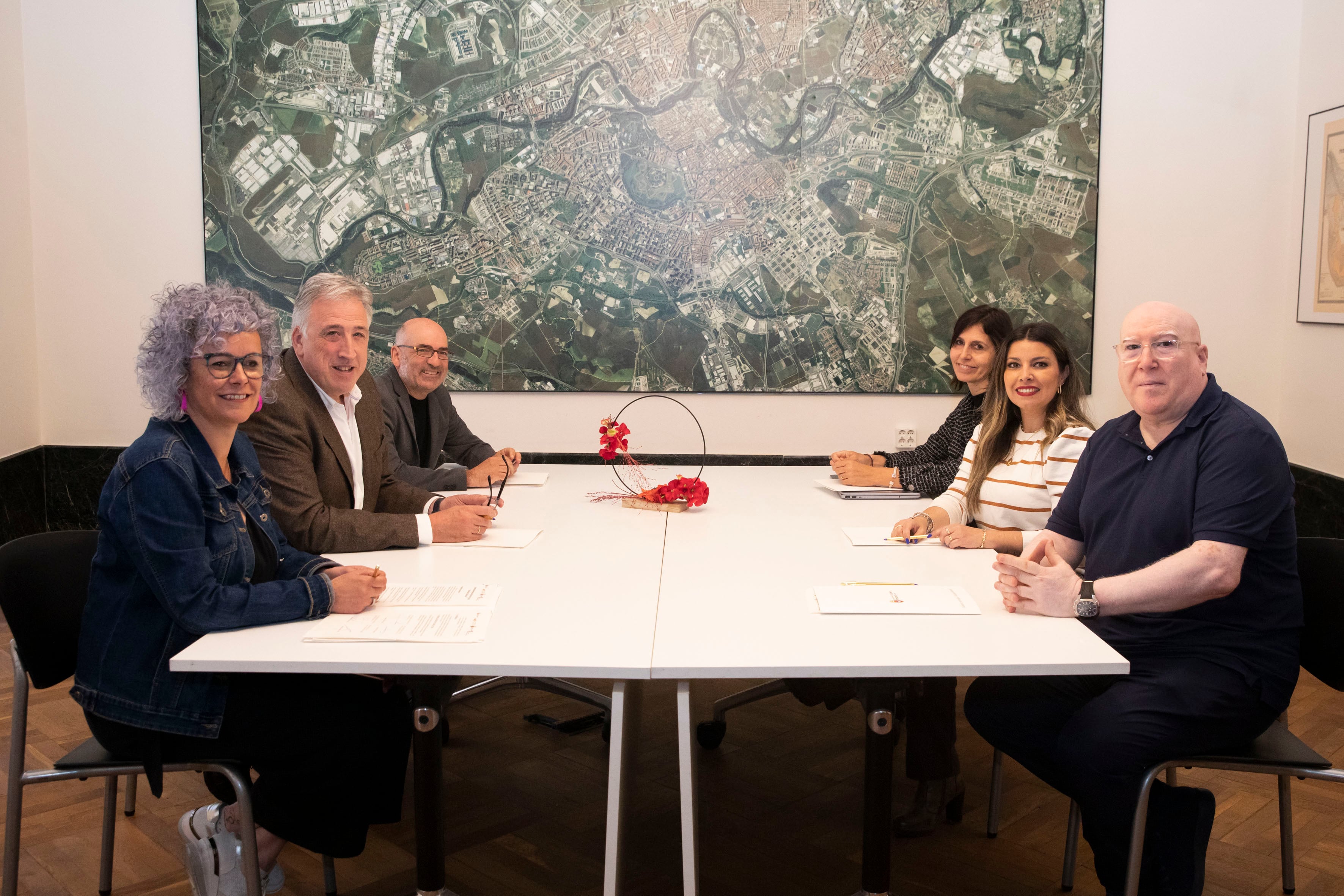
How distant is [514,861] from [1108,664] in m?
1.51

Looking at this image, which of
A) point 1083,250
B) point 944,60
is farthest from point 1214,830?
point 944,60

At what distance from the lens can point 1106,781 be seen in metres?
1.95

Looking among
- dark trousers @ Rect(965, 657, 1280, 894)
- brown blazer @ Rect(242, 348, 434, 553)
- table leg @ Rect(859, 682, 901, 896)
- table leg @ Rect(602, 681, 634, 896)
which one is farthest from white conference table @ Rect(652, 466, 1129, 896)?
brown blazer @ Rect(242, 348, 434, 553)

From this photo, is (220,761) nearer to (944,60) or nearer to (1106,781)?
(1106,781)

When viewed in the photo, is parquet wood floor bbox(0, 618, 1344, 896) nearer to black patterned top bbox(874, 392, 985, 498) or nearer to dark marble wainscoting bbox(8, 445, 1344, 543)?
black patterned top bbox(874, 392, 985, 498)

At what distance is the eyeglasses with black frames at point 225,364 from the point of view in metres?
1.99

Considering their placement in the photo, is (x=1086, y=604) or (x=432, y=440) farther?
(x=432, y=440)

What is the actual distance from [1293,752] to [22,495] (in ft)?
16.7

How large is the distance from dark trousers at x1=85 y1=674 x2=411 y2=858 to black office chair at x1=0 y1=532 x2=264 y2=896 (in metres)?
0.04

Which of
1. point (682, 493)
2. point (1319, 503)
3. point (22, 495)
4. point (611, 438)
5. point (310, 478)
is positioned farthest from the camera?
point (22, 495)

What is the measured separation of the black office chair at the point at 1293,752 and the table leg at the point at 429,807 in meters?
1.29

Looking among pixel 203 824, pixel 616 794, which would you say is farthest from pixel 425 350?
pixel 616 794

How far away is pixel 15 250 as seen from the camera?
4723 mm

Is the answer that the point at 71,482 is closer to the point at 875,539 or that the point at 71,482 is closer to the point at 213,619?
the point at 213,619
